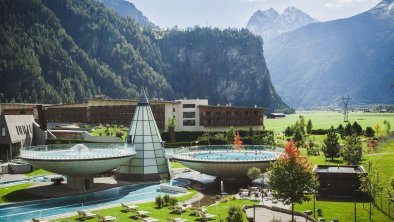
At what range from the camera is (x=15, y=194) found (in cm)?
5234

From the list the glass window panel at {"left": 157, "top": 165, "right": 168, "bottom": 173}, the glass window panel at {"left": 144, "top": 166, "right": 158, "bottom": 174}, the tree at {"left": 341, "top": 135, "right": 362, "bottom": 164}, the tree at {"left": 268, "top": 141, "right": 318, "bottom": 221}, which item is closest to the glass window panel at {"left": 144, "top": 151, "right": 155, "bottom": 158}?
the glass window panel at {"left": 144, "top": 166, "right": 158, "bottom": 174}

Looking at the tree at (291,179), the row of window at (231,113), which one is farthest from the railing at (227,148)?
the row of window at (231,113)

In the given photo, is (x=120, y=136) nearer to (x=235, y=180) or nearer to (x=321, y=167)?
(x=235, y=180)

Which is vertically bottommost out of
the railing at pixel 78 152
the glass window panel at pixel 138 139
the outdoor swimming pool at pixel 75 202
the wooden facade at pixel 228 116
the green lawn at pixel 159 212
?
the outdoor swimming pool at pixel 75 202

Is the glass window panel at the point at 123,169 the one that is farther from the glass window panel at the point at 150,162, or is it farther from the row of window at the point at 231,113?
the row of window at the point at 231,113

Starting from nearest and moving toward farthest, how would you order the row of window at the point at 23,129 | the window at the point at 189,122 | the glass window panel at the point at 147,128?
the glass window panel at the point at 147,128 < the row of window at the point at 23,129 < the window at the point at 189,122

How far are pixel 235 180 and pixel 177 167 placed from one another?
56.1ft

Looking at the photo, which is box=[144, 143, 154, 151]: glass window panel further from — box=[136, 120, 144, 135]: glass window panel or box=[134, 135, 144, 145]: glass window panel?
box=[136, 120, 144, 135]: glass window panel

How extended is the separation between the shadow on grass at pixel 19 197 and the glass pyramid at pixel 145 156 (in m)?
13.7

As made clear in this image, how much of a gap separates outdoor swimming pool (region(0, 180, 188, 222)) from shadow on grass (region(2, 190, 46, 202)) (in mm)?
1803

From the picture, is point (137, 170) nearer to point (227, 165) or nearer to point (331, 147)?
point (227, 165)

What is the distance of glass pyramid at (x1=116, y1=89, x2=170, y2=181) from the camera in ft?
202

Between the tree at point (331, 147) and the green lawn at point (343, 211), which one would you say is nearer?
the green lawn at point (343, 211)

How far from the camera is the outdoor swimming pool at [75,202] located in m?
43.6
